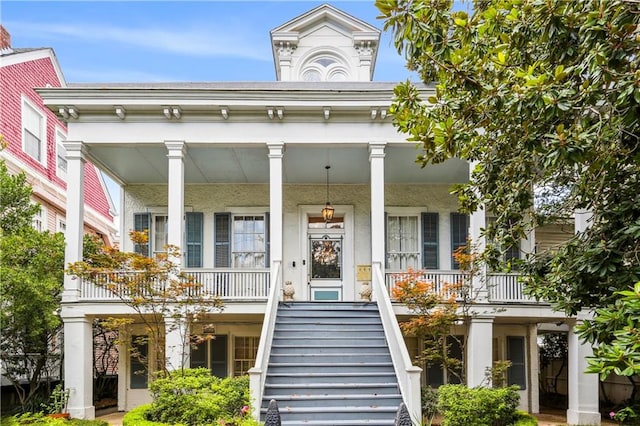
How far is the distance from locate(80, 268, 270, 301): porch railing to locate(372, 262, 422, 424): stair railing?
7.72 ft

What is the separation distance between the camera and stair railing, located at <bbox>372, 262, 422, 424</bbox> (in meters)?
8.59

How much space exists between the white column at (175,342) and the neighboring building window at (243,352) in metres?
3.02

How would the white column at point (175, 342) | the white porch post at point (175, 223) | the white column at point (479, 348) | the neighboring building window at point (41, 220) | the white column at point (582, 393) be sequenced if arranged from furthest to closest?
the neighboring building window at point (41, 220)
the white column at point (582, 393)
the white column at point (479, 348)
the white porch post at point (175, 223)
the white column at point (175, 342)

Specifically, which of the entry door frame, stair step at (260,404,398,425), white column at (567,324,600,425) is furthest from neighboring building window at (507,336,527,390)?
stair step at (260,404,398,425)

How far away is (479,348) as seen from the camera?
460 inches

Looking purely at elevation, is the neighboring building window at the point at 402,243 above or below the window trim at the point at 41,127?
below

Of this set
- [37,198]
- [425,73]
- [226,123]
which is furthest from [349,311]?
[37,198]

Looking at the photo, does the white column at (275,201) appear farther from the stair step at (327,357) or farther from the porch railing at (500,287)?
the porch railing at (500,287)

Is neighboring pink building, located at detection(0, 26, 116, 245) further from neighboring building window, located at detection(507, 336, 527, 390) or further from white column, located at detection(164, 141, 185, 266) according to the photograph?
neighboring building window, located at detection(507, 336, 527, 390)

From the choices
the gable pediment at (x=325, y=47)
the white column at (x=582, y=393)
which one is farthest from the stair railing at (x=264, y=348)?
the gable pediment at (x=325, y=47)

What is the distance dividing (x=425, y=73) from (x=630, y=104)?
2420 millimetres

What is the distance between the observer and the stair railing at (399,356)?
28.2 feet

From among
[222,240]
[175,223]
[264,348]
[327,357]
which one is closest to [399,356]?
[327,357]

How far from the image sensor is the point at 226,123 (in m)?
12.1
